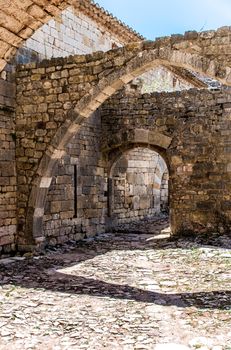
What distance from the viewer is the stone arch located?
5.65m

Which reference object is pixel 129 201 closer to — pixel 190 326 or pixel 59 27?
pixel 59 27

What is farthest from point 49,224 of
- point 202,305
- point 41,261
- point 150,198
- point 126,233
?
point 150,198

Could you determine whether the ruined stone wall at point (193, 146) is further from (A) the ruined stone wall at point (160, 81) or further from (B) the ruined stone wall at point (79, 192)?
(A) the ruined stone wall at point (160, 81)

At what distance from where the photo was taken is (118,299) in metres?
4.43

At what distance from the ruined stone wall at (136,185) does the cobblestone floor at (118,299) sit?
3.37 m

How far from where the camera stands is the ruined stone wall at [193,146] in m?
8.63

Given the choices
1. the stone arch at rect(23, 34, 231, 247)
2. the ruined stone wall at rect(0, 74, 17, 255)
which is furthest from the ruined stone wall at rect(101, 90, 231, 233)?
the ruined stone wall at rect(0, 74, 17, 255)

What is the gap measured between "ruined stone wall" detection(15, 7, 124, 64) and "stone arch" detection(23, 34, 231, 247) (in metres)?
1.85

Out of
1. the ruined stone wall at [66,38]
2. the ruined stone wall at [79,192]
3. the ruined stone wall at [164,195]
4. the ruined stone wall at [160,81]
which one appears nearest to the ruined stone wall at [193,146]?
the ruined stone wall at [79,192]

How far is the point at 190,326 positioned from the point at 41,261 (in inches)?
137

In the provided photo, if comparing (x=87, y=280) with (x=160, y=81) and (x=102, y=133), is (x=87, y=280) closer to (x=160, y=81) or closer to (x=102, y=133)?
(x=102, y=133)

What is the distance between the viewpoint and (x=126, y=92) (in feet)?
31.7

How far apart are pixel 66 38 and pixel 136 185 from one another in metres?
4.47

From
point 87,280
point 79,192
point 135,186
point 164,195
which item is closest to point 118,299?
point 87,280
